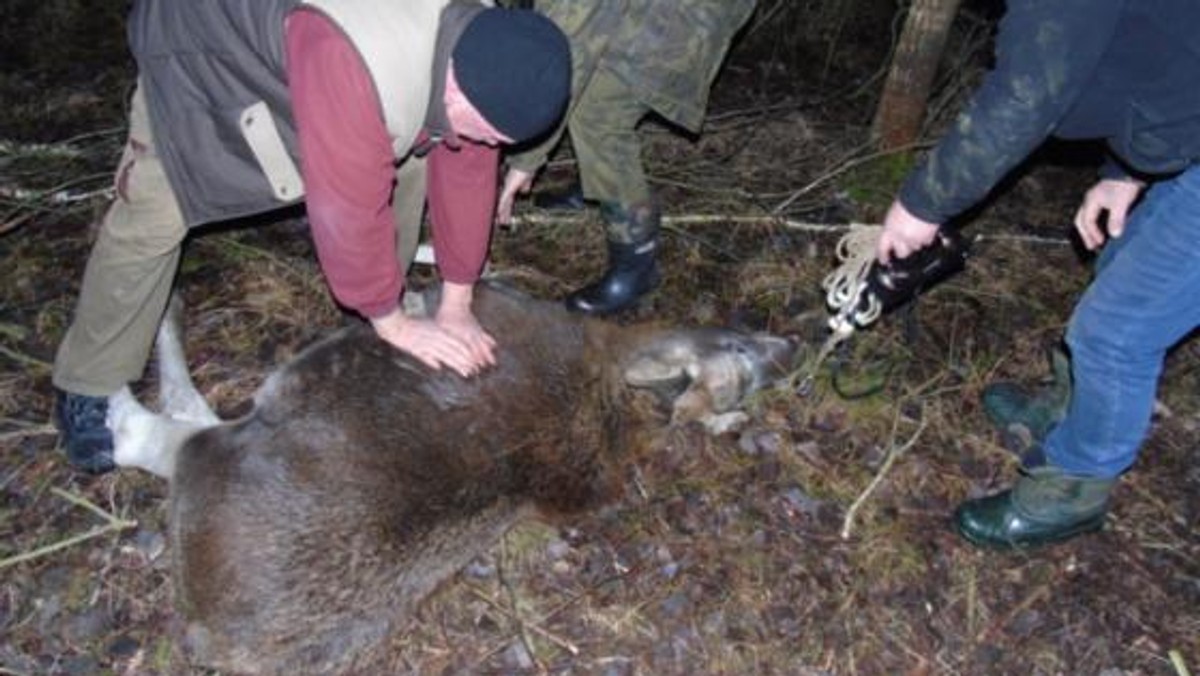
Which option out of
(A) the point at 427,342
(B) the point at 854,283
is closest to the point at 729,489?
(B) the point at 854,283

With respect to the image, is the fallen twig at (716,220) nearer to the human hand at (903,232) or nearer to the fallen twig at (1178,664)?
the human hand at (903,232)

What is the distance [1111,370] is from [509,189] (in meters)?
2.80

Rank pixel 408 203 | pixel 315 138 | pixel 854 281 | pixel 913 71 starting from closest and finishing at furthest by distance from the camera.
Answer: pixel 315 138, pixel 854 281, pixel 408 203, pixel 913 71

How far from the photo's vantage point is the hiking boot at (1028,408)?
4531mm

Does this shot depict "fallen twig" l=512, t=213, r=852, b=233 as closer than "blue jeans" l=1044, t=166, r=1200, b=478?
No

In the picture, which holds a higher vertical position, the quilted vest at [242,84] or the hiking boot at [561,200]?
the quilted vest at [242,84]

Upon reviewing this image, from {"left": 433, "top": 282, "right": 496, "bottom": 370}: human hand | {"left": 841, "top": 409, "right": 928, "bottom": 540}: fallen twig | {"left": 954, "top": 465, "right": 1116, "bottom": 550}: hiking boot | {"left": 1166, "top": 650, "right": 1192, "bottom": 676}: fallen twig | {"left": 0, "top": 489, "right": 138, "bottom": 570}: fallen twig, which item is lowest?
{"left": 0, "top": 489, "right": 138, "bottom": 570}: fallen twig

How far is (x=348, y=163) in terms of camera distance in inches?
116

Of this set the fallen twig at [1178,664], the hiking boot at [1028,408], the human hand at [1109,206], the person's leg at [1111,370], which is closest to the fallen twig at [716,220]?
the hiking boot at [1028,408]

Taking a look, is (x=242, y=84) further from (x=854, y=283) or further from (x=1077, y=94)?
(x=1077, y=94)

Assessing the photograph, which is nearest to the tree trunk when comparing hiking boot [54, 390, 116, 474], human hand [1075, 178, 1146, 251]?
human hand [1075, 178, 1146, 251]

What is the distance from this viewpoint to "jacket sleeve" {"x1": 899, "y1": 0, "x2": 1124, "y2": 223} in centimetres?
265

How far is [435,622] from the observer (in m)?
3.77

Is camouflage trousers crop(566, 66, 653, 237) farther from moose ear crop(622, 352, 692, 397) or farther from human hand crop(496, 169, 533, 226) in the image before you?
moose ear crop(622, 352, 692, 397)
